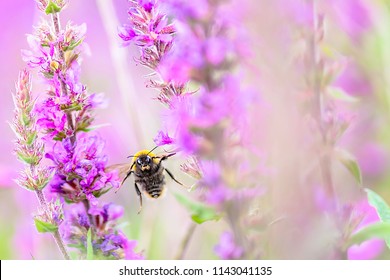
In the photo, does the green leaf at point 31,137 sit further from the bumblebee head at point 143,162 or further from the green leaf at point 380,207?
the green leaf at point 380,207

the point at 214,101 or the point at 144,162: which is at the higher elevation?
the point at 214,101

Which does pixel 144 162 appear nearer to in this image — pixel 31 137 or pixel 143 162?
pixel 143 162

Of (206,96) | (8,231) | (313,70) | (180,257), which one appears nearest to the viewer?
(206,96)

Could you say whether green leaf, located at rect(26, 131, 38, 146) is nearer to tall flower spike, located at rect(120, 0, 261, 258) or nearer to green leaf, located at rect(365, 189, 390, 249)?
Result: tall flower spike, located at rect(120, 0, 261, 258)

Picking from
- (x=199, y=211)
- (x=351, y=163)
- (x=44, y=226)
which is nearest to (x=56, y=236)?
(x=44, y=226)

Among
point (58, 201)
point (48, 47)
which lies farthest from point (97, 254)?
point (48, 47)

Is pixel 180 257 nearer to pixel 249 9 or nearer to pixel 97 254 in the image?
pixel 97 254

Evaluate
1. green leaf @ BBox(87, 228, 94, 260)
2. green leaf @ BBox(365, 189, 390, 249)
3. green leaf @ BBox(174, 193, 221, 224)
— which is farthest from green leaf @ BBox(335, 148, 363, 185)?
green leaf @ BBox(87, 228, 94, 260)

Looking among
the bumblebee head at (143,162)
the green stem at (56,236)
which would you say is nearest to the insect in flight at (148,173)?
the bumblebee head at (143,162)
